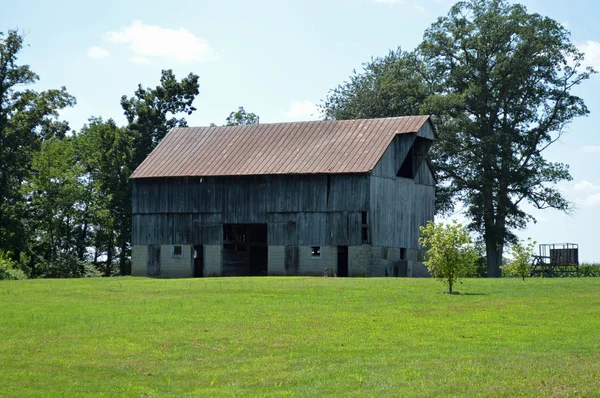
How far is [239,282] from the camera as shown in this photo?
155 feet

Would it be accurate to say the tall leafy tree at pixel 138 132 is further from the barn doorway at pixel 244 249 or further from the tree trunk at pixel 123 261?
the barn doorway at pixel 244 249

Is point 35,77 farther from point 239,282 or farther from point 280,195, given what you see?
point 239,282

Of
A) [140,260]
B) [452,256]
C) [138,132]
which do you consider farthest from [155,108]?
[452,256]

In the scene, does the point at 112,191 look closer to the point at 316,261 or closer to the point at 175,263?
the point at 175,263

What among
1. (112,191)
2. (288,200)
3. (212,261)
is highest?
A: (112,191)

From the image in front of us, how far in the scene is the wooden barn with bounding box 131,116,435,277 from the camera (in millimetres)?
57406

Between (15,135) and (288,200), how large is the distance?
25.4m

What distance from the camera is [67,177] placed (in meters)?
77.6

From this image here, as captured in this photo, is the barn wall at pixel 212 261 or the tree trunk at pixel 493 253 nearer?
the barn wall at pixel 212 261

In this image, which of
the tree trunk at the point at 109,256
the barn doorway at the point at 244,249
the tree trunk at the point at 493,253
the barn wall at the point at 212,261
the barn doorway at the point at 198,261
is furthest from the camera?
the tree trunk at the point at 109,256

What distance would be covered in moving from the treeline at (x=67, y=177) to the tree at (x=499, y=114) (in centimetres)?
2374

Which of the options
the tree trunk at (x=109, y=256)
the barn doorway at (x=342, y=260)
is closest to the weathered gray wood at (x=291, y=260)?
the barn doorway at (x=342, y=260)

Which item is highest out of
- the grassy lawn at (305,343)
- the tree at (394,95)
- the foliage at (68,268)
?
the tree at (394,95)

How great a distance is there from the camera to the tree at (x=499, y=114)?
70.8 metres
